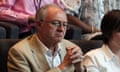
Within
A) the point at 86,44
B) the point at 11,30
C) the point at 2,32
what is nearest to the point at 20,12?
the point at 11,30

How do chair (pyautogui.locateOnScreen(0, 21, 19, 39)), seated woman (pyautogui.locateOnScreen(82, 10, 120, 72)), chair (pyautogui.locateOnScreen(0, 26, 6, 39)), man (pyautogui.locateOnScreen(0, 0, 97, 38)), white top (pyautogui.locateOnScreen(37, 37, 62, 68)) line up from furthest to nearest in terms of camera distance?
man (pyautogui.locateOnScreen(0, 0, 97, 38)), chair (pyautogui.locateOnScreen(0, 21, 19, 39)), chair (pyautogui.locateOnScreen(0, 26, 6, 39)), seated woman (pyautogui.locateOnScreen(82, 10, 120, 72)), white top (pyautogui.locateOnScreen(37, 37, 62, 68))

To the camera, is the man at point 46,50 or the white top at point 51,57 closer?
the man at point 46,50

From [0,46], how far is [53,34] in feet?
0.99

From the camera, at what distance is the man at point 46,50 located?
1.59 metres

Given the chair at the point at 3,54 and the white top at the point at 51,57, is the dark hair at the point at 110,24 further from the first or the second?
the chair at the point at 3,54

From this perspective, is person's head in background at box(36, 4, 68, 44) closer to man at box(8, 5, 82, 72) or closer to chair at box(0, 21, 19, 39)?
man at box(8, 5, 82, 72)

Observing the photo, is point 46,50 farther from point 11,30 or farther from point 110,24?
point 11,30

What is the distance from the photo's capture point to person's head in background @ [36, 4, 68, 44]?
64.7 inches

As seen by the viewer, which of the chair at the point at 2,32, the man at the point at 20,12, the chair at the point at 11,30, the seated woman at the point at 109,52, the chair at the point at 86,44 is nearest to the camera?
the seated woman at the point at 109,52

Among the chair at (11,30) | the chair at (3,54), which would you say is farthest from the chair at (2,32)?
the chair at (3,54)

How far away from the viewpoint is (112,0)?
3.41 m

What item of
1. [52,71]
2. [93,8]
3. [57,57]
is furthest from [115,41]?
[93,8]

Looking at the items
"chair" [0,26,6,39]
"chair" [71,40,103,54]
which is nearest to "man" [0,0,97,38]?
"chair" [0,26,6,39]

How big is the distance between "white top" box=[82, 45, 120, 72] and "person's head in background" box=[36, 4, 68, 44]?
25 centimetres
